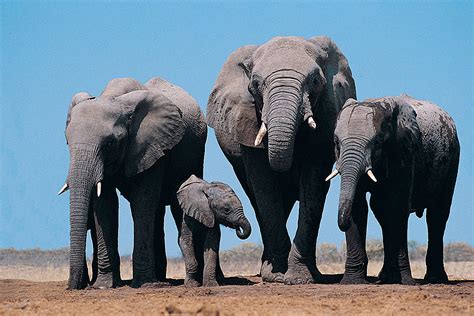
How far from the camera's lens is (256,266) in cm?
3069

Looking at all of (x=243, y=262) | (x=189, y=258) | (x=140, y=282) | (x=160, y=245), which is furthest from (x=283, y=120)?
(x=243, y=262)

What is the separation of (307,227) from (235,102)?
93.7 inches

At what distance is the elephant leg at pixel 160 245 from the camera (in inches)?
837

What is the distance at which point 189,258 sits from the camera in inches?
739

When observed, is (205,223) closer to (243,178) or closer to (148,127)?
(148,127)

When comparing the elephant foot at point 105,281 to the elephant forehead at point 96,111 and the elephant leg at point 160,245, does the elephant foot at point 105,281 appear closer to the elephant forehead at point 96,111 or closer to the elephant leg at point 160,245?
the elephant leg at point 160,245

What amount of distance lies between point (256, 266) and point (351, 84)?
1160cm

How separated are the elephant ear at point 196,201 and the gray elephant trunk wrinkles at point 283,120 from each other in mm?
1576

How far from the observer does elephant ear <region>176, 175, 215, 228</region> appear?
1852 cm

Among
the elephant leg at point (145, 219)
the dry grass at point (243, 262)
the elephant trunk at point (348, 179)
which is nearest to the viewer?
the elephant trunk at point (348, 179)

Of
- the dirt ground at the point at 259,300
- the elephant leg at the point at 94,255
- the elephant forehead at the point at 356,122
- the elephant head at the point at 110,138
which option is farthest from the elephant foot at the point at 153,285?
the elephant forehead at the point at 356,122

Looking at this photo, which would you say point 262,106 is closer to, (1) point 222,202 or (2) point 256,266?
(1) point 222,202

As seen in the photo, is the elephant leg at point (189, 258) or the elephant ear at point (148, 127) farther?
the elephant ear at point (148, 127)

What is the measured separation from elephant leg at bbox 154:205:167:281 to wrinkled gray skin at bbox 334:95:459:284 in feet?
13.7
